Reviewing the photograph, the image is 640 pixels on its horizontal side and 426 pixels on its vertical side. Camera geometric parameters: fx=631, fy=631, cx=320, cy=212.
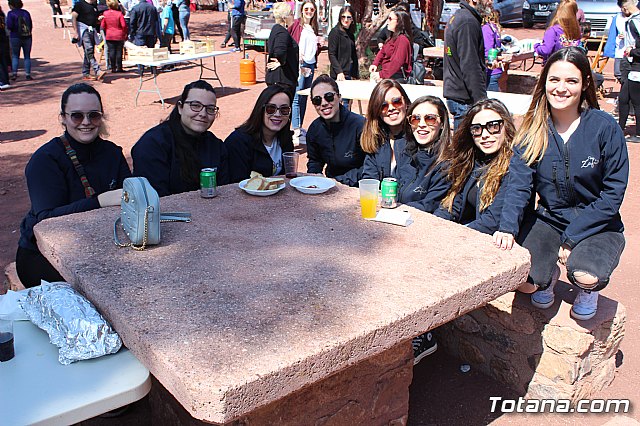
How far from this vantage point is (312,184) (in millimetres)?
3762

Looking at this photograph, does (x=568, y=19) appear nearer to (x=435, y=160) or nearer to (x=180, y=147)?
(x=435, y=160)

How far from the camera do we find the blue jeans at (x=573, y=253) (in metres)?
3.15

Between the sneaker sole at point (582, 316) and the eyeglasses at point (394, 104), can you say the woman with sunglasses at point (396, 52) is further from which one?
the sneaker sole at point (582, 316)

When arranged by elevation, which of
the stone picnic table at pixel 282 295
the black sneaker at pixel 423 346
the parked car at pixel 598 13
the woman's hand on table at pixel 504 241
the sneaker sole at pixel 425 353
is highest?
the parked car at pixel 598 13

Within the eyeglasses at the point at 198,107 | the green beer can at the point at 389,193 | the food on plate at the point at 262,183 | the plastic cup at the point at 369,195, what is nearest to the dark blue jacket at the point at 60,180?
the eyeglasses at the point at 198,107

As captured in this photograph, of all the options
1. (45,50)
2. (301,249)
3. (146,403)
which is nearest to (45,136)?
(146,403)

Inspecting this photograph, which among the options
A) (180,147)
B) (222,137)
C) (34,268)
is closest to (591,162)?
(180,147)

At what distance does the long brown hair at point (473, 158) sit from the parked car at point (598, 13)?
13.6 metres

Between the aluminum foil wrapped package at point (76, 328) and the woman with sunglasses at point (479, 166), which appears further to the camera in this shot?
the woman with sunglasses at point (479, 166)

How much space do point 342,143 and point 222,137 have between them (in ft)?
15.1

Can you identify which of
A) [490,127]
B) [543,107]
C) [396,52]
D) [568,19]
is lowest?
[490,127]

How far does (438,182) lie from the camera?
3953 millimetres

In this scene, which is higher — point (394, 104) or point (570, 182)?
point (394, 104)

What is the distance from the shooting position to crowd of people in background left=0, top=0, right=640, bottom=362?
129 inches
